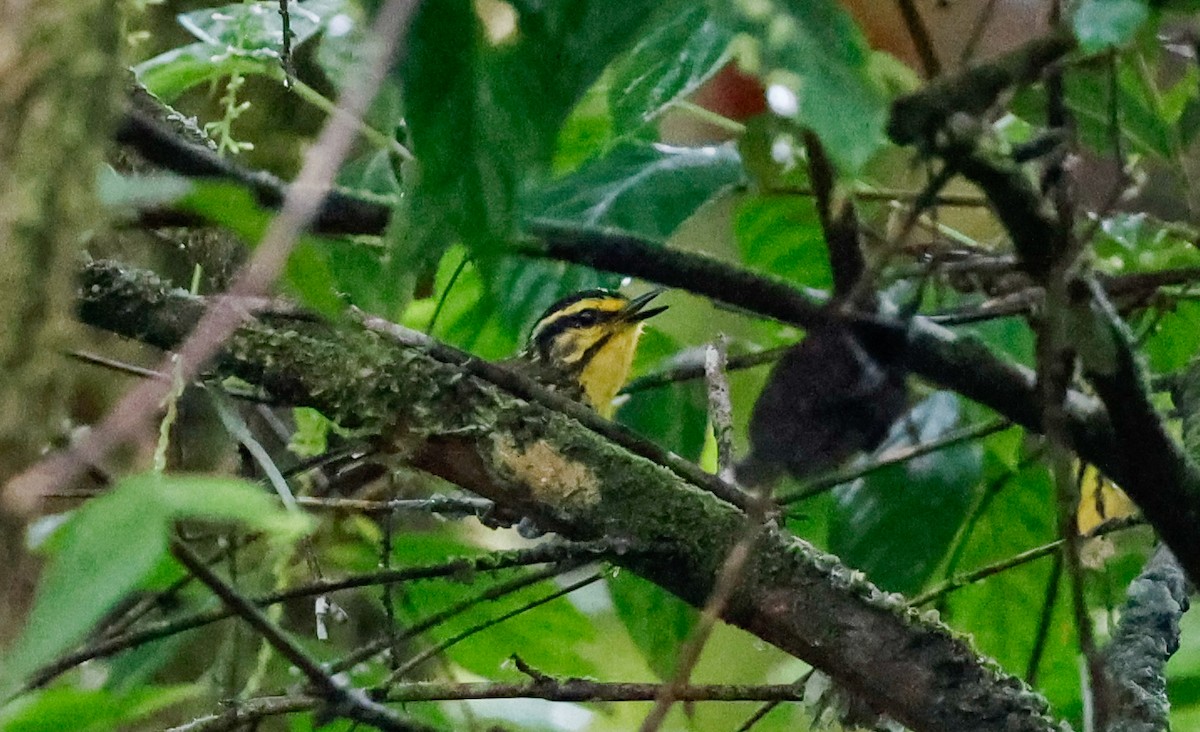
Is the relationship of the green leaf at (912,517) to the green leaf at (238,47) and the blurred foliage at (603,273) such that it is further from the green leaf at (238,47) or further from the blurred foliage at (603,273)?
the green leaf at (238,47)

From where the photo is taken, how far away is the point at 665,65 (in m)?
0.54

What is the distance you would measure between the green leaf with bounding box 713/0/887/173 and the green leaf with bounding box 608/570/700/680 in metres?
0.78

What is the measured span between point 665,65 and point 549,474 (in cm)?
33

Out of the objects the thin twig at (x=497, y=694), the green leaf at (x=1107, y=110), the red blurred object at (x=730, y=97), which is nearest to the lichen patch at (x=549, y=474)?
the thin twig at (x=497, y=694)

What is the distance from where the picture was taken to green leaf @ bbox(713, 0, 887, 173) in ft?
0.99

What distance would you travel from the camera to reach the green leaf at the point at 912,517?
1.03 meters

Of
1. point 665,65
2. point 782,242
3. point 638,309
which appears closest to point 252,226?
point 665,65

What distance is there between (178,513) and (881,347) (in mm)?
304

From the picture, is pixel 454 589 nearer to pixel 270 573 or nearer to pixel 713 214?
pixel 270 573

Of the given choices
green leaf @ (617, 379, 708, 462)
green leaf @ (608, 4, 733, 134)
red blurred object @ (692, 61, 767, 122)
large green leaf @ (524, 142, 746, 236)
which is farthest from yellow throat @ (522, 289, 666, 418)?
green leaf @ (608, 4, 733, 134)

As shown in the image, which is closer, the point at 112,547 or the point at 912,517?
the point at 112,547

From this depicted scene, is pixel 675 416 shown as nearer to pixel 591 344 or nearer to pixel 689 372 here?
pixel 689 372

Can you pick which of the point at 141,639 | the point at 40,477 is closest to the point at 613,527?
the point at 141,639

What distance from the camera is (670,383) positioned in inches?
45.1
